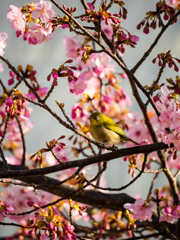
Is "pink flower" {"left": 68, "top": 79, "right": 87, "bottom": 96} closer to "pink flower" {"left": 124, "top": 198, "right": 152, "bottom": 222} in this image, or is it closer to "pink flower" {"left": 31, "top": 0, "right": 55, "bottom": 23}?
"pink flower" {"left": 31, "top": 0, "right": 55, "bottom": 23}

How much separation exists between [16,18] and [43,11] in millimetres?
225

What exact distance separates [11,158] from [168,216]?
1985mm

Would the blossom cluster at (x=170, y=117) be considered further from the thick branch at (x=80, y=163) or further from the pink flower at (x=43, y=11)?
the pink flower at (x=43, y=11)

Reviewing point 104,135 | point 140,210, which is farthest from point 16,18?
point 140,210

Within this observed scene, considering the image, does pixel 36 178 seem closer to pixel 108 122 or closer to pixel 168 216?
pixel 108 122

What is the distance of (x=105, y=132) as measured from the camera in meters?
1.84

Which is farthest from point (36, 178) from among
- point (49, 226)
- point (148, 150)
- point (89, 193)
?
point (148, 150)


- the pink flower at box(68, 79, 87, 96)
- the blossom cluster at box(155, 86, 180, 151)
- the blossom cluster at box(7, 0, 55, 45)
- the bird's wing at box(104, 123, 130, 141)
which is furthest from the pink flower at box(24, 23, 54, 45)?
the bird's wing at box(104, 123, 130, 141)

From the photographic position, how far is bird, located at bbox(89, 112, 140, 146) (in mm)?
1847

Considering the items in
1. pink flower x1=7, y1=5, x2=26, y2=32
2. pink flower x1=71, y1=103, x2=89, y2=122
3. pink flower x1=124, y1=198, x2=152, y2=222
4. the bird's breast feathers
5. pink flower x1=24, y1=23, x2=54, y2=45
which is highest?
pink flower x1=7, y1=5, x2=26, y2=32

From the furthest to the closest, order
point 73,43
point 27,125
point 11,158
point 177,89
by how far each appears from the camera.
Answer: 1. point 11,158
2. point 27,125
3. point 73,43
4. point 177,89

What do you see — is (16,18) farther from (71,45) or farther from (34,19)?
(71,45)

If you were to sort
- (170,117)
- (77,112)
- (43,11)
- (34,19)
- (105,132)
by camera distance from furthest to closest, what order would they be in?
1. (77,112)
2. (105,132)
3. (34,19)
4. (43,11)
5. (170,117)

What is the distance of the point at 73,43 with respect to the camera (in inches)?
91.5
